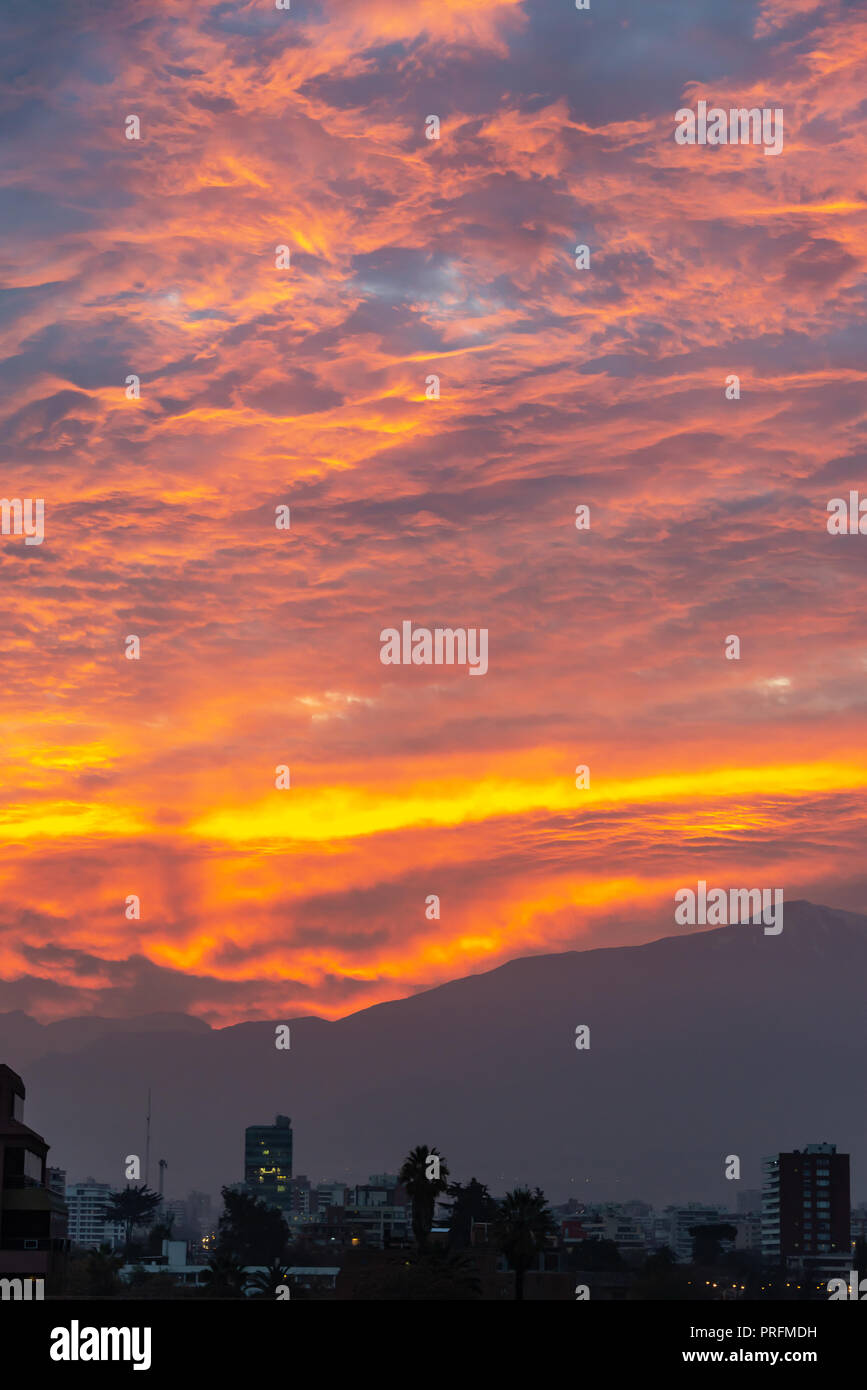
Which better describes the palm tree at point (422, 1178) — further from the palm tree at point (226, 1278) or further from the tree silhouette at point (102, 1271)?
the tree silhouette at point (102, 1271)

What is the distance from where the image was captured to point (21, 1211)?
106 meters

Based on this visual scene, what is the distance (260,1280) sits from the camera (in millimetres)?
166125

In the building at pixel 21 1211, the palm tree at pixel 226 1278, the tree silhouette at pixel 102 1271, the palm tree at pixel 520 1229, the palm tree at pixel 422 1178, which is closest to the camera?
the building at pixel 21 1211

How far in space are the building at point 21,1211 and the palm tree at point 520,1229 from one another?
35.0 meters

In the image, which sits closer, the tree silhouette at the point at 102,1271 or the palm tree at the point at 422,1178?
the palm tree at the point at 422,1178

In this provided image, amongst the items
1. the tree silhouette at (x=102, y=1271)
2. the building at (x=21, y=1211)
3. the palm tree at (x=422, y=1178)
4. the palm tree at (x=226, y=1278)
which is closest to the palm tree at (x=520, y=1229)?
the palm tree at (x=422, y=1178)

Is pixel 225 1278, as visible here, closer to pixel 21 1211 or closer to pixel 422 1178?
pixel 422 1178

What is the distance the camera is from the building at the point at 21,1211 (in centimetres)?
10538
